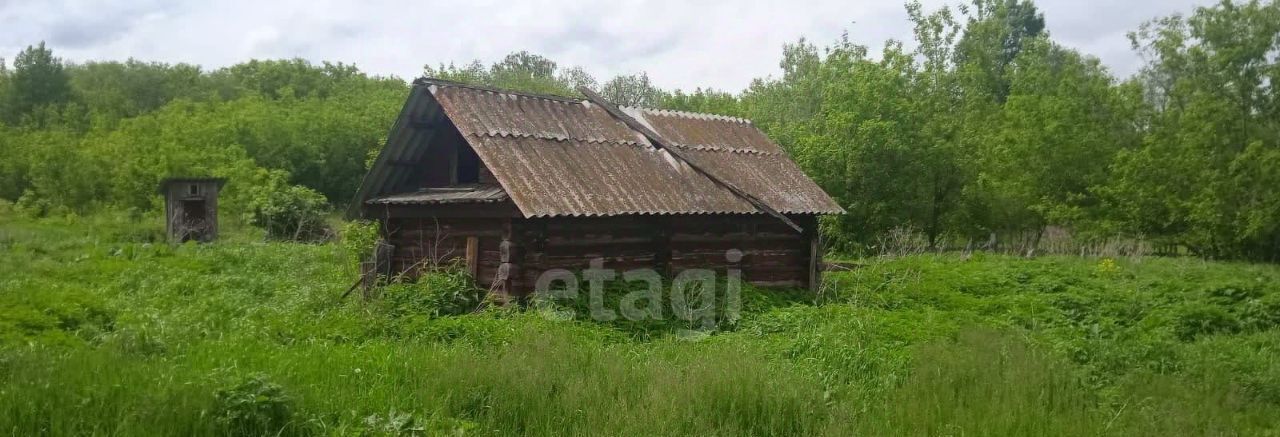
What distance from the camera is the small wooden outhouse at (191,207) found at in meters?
25.6

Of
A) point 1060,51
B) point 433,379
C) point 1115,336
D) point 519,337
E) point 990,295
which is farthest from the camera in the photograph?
point 1060,51

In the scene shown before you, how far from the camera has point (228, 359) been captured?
291 inches

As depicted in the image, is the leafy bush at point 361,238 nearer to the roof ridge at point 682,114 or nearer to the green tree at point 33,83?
the roof ridge at point 682,114

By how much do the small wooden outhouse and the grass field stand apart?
1451 cm

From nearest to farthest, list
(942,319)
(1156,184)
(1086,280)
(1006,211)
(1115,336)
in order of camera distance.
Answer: (1115,336)
(942,319)
(1086,280)
(1156,184)
(1006,211)

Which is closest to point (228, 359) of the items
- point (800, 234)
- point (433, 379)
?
point (433, 379)

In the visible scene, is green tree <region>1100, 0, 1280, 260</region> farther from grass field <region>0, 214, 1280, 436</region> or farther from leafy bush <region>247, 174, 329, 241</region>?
leafy bush <region>247, 174, 329, 241</region>

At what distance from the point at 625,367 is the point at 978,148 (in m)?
26.6

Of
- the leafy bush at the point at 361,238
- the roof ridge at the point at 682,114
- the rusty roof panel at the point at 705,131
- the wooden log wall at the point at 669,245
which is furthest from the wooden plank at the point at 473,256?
the roof ridge at the point at 682,114

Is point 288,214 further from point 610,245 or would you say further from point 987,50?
point 987,50

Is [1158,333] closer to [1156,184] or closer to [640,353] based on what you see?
[640,353]

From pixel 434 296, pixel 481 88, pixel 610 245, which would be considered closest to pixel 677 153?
pixel 610 245

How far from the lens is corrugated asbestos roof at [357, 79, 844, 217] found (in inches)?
436

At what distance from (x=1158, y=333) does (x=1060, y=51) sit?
45.2 m
